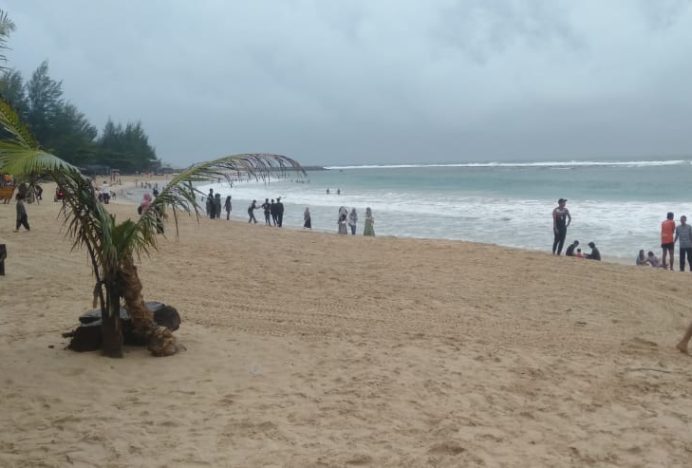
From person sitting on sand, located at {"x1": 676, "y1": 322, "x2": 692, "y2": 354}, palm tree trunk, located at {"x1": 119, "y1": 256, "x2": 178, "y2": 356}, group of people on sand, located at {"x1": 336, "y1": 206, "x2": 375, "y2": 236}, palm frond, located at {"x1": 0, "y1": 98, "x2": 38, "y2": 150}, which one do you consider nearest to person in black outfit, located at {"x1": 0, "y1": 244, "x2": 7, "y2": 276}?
palm tree trunk, located at {"x1": 119, "y1": 256, "x2": 178, "y2": 356}

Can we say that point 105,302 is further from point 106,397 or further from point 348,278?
point 348,278

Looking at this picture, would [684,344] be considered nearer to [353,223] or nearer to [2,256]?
[2,256]

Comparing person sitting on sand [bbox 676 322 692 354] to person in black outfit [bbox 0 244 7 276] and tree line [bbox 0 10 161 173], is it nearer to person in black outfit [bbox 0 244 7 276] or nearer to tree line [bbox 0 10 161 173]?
person in black outfit [bbox 0 244 7 276]

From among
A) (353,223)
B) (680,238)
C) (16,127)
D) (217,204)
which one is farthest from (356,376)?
(217,204)

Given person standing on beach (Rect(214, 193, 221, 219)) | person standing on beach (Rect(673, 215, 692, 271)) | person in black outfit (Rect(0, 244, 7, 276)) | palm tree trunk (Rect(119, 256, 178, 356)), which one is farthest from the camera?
person standing on beach (Rect(214, 193, 221, 219))

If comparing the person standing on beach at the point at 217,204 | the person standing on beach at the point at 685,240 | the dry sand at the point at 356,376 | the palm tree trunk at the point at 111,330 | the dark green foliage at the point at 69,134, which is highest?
the dark green foliage at the point at 69,134

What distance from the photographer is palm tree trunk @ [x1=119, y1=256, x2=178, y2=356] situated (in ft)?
16.8

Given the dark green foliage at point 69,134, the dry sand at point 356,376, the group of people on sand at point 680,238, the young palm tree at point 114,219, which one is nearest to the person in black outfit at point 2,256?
the dry sand at point 356,376

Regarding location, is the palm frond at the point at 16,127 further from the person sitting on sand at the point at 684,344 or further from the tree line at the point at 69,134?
the tree line at the point at 69,134

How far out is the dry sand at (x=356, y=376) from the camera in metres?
3.75

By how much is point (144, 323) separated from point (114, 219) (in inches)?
38.8

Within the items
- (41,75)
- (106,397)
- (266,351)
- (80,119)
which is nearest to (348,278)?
(266,351)

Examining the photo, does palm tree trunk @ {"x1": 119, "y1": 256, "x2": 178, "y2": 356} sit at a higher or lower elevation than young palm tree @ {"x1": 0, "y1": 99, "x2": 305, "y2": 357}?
lower

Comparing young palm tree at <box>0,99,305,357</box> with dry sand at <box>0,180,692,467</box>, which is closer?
dry sand at <box>0,180,692,467</box>
